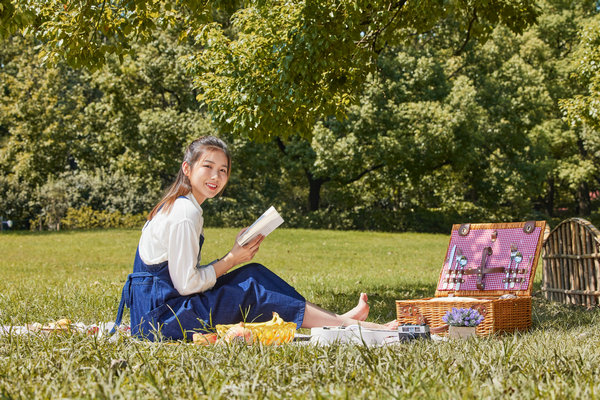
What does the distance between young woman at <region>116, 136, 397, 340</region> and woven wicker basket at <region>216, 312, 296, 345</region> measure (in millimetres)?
196

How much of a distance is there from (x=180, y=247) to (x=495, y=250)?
10.4 feet

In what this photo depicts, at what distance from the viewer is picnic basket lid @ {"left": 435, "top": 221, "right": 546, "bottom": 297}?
5734 mm

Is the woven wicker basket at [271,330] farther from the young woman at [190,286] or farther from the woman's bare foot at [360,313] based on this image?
the woman's bare foot at [360,313]

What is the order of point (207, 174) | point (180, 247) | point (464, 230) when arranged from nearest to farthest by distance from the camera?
point (180, 247) < point (207, 174) < point (464, 230)

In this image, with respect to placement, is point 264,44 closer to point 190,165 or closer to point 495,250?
point 190,165

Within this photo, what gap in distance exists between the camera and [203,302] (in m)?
4.40

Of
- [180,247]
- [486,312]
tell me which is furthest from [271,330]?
[486,312]

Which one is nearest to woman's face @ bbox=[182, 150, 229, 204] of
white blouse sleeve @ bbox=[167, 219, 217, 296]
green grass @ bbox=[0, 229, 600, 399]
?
white blouse sleeve @ bbox=[167, 219, 217, 296]

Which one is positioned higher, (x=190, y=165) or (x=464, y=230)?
(x=190, y=165)

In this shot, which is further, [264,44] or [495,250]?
[264,44]

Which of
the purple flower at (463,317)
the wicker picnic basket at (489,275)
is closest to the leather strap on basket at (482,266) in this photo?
the wicker picnic basket at (489,275)

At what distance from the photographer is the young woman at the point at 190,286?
431 centimetres

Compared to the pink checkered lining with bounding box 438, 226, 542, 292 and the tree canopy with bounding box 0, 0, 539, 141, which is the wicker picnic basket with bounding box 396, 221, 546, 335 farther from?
the tree canopy with bounding box 0, 0, 539, 141

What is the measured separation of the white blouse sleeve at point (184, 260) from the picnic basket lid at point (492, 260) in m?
A: 2.69
